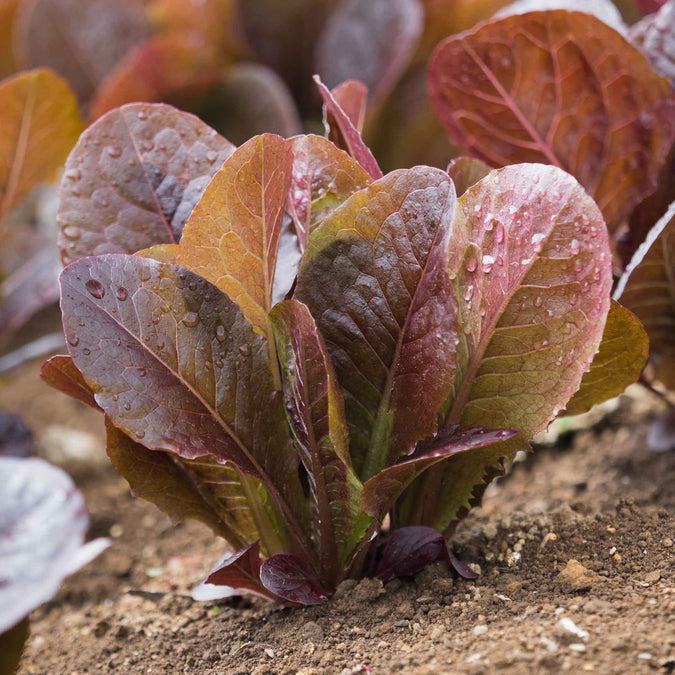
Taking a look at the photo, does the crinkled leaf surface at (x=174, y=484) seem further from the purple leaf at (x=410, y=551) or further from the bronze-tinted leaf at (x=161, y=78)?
the bronze-tinted leaf at (x=161, y=78)

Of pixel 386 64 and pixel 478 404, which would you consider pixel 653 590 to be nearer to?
pixel 478 404

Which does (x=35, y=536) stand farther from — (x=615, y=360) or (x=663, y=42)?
(x=663, y=42)

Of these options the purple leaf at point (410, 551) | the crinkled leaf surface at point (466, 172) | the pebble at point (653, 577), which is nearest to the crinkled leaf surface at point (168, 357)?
the purple leaf at point (410, 551)

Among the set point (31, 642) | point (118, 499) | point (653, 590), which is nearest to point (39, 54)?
point (118, 499)

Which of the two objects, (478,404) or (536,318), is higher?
(536,318)

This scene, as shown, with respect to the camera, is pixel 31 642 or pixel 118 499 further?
pixel 118 499

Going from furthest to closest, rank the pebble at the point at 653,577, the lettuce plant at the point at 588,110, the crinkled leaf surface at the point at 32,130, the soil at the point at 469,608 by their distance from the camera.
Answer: the crinkled leaf surface at the point at 32,130 < the lettuce plant at the point at 588,110 < the pebble at the point at 653,577 < the soil at the point at 469,608

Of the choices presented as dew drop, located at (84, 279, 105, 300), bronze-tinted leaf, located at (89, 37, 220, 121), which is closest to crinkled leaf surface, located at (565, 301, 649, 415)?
dew drop, located at (84, 279, 105, 300)
